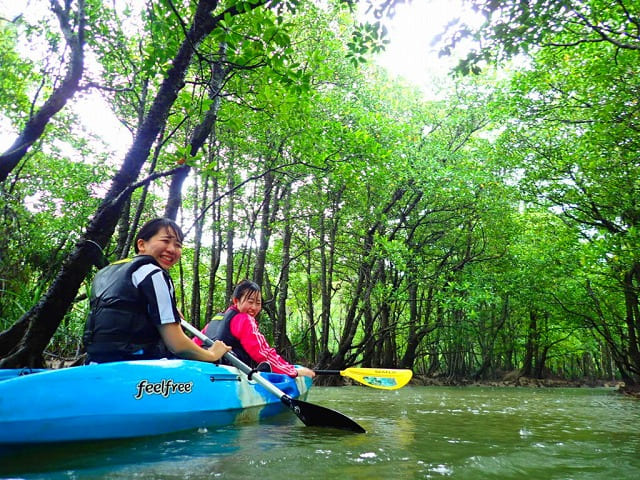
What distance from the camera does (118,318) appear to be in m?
2.62

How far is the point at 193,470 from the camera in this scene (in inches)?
75.4

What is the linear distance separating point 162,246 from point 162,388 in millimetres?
938

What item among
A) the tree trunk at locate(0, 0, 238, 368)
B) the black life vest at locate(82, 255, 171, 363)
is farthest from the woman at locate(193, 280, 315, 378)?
the black life vest at locate(82, 255, 171, 363)

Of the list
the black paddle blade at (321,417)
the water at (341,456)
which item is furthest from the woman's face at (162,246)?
the black paddle blade at (321,417)

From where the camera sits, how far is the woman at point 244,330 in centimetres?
442

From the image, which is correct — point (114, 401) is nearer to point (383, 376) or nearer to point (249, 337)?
point (249, 337)

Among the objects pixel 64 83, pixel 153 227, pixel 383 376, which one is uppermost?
pixel 64 83

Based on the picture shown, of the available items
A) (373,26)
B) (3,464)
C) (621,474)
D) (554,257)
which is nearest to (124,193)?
(3,464)

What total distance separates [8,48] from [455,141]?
36.5ft

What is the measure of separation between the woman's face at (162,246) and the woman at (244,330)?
1623 mm

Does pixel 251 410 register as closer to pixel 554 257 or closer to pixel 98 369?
pixel 98 369

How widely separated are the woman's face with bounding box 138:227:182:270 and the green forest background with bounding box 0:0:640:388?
721mm

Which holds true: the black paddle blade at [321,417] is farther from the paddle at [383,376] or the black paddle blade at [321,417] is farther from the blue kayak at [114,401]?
the paddle at [383,376]

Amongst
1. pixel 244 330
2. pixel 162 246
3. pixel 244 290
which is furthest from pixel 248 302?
pixel 162 246
